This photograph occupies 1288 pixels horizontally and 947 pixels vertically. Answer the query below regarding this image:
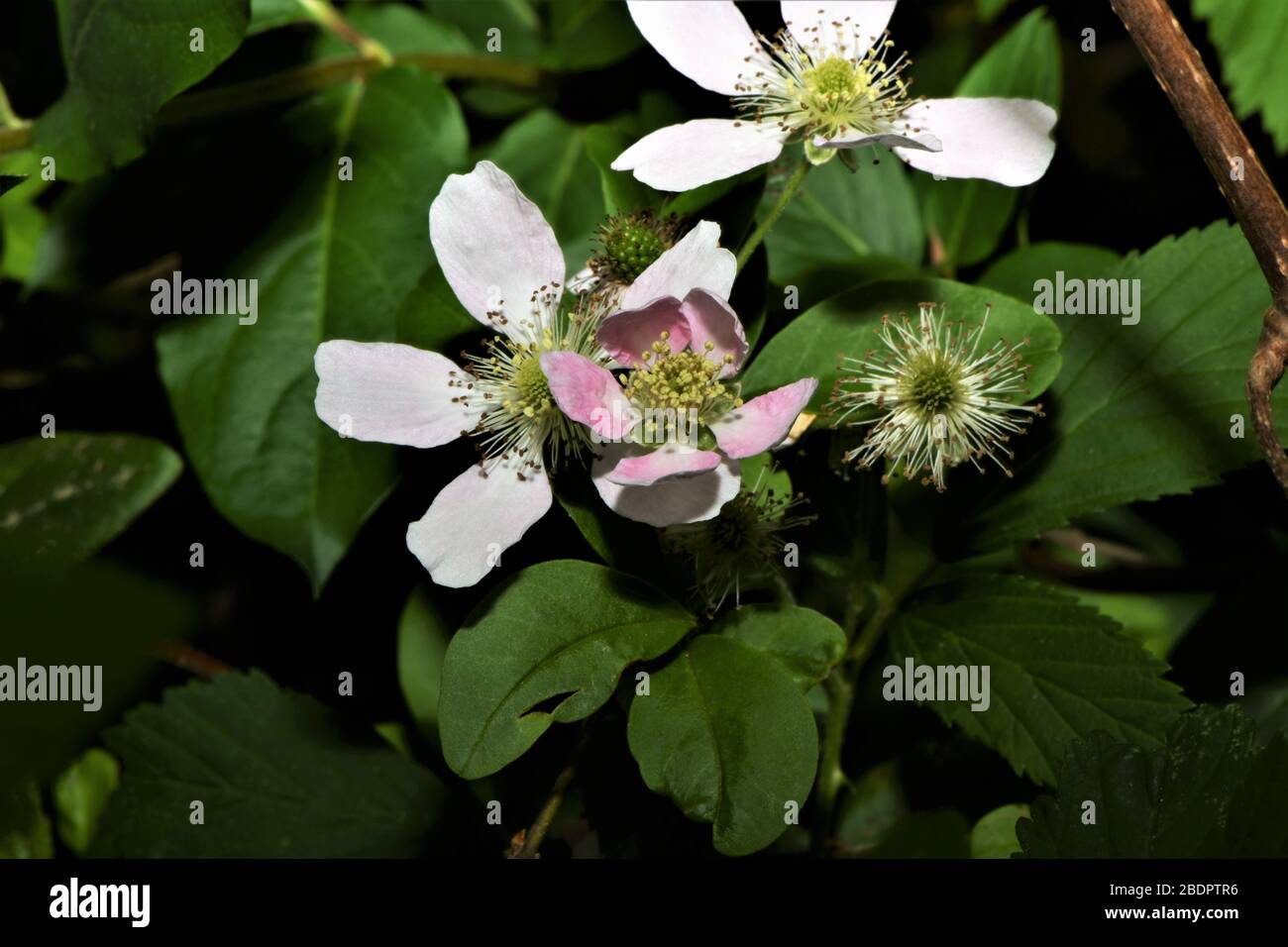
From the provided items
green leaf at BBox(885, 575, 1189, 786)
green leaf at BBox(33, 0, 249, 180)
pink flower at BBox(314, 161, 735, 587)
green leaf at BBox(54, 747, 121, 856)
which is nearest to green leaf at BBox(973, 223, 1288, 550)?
green leaf at BBox(885, 575, 1189, 786)

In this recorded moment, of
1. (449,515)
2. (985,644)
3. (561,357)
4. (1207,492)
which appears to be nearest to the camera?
(561,357)

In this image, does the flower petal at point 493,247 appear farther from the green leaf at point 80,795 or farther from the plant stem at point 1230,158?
the green leaf at point 80,795

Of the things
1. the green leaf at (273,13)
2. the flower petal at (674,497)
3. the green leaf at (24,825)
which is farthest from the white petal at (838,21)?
the green leaf at (24,825)

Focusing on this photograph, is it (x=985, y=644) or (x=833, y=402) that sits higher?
(x=833, y=402)

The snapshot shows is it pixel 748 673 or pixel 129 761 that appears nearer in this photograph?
pixel 748 673

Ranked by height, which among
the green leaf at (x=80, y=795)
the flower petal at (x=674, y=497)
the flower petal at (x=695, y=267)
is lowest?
the green leaf at (x=80, y=795)

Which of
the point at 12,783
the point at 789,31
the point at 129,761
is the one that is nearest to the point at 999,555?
the point at 789,31

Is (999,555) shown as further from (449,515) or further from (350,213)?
(350,213)
